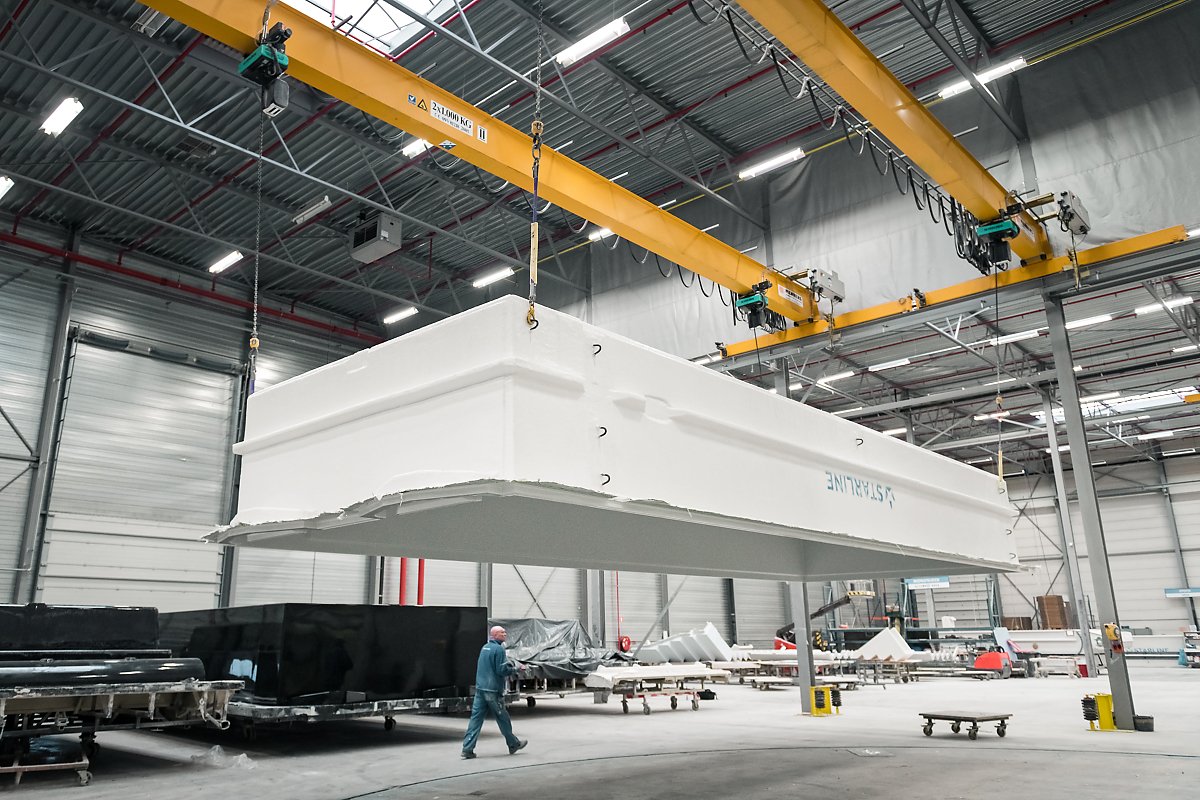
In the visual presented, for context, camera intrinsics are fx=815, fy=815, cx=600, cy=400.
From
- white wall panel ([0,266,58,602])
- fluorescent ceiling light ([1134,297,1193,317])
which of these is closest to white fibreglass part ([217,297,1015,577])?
white wall panel ([0,266,58,602])

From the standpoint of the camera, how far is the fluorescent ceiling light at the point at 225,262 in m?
15.6

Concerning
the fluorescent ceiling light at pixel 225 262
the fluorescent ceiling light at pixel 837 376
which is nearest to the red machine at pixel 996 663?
the fluorescent ceiling light at pixel 837 376

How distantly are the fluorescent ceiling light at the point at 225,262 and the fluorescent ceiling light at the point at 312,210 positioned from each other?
206cm

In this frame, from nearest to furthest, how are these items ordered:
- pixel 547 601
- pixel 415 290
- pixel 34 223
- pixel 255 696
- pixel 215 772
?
pixel 215 772
pixel 255 696
pixel 34 223
pixel 415 290
pixel 547 601

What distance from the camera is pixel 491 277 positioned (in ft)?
53.7

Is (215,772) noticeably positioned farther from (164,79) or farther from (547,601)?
(547,601)

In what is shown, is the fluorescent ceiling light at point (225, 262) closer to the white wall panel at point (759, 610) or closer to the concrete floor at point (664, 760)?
the concrete floor at point (664, 760)

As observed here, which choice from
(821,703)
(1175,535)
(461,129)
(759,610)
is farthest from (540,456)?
(1175,535)

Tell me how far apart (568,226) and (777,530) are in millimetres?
12173

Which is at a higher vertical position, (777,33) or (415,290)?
(415,290)

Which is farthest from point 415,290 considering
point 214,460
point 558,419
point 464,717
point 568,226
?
point 558,419

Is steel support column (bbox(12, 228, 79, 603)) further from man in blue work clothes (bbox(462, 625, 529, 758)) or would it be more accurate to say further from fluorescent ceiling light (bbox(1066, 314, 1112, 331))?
fluorescent ceiling light (bbox(1066, 314, 1112, 331))

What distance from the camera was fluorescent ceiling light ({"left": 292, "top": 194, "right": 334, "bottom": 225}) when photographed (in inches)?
535

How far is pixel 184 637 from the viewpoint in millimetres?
9102
